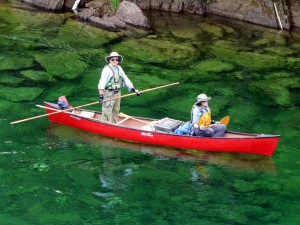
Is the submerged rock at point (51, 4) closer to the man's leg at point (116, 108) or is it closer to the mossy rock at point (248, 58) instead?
the mossy rock at point (248, 58)

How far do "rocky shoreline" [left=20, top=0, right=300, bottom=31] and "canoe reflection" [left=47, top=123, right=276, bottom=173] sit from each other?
8203 millimetres

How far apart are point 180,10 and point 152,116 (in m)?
9.56

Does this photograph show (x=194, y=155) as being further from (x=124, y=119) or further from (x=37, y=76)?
(x=37, y=76)

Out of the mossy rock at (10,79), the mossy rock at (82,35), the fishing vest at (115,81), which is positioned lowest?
the mossy rock at (10,79)

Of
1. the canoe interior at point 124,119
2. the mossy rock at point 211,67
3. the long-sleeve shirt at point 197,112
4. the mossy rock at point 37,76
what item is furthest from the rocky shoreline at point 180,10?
the long-sleeve shirt at point 197,112

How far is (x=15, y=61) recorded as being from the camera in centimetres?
1581

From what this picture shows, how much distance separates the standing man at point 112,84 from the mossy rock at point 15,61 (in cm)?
460

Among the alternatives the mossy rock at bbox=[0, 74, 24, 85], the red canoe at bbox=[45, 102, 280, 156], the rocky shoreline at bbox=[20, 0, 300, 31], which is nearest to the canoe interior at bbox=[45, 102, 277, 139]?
the red canoe at bbox=[45, 102, 280, 156]

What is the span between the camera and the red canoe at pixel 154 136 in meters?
10.9

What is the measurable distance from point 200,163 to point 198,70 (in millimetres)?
5751

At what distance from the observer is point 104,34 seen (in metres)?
18.7

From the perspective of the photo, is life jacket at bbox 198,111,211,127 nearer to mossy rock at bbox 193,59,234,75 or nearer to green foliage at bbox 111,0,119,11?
mossy rock at bbox 193,59,234,75

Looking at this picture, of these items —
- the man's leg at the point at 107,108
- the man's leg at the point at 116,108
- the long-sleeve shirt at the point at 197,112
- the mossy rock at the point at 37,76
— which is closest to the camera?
the long-sleeve shirt at the point at 197,112

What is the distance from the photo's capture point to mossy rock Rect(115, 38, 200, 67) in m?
16.8
